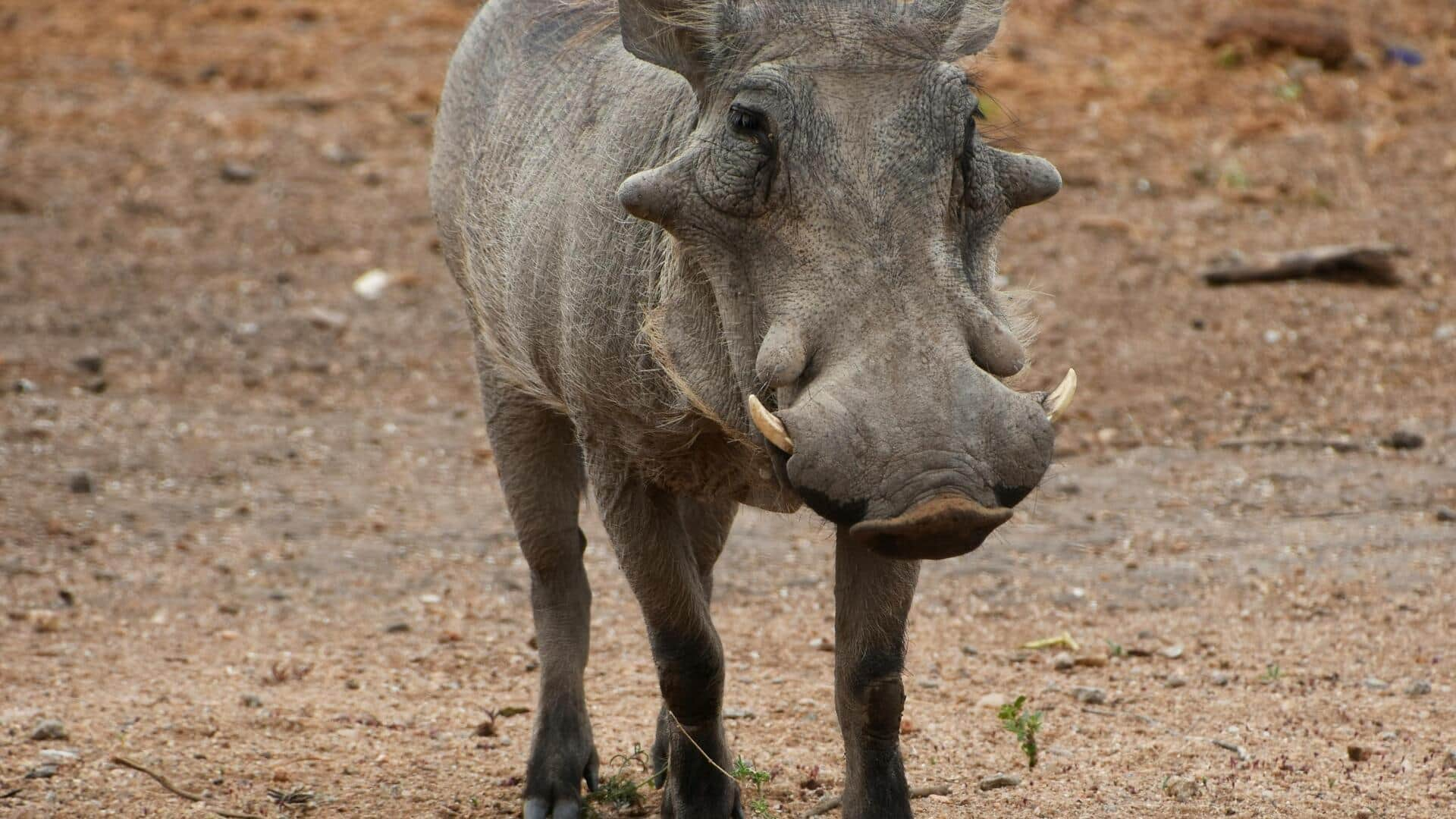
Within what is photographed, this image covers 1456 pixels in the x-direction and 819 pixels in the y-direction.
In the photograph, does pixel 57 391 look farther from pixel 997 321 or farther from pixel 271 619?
pixel 997 321

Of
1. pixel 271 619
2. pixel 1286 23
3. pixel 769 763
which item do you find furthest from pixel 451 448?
pixel 1286 23

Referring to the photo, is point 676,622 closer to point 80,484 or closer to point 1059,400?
point 1059,400

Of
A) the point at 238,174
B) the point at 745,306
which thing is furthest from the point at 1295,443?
the point at 238,174

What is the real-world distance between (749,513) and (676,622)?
297 cm

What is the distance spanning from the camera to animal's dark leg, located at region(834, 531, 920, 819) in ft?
11.0

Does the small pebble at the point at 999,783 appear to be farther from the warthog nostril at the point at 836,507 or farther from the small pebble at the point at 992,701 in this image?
the warthog nostril at the point at 836,507

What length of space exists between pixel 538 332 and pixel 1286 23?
8846mm

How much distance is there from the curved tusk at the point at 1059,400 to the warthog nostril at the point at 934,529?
23 cm

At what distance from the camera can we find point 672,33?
305 centimetres

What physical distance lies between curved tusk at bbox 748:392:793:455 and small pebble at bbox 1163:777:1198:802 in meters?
1.73

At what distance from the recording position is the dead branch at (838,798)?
3887 mm

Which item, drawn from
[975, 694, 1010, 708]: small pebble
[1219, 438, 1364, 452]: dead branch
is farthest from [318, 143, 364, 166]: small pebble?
[975, 694, 1010, 708]: small pebble

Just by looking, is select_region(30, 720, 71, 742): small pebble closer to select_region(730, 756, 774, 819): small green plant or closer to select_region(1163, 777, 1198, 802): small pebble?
select_region(730, 756, 774, 819): small green plant

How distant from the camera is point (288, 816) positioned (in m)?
3.92
